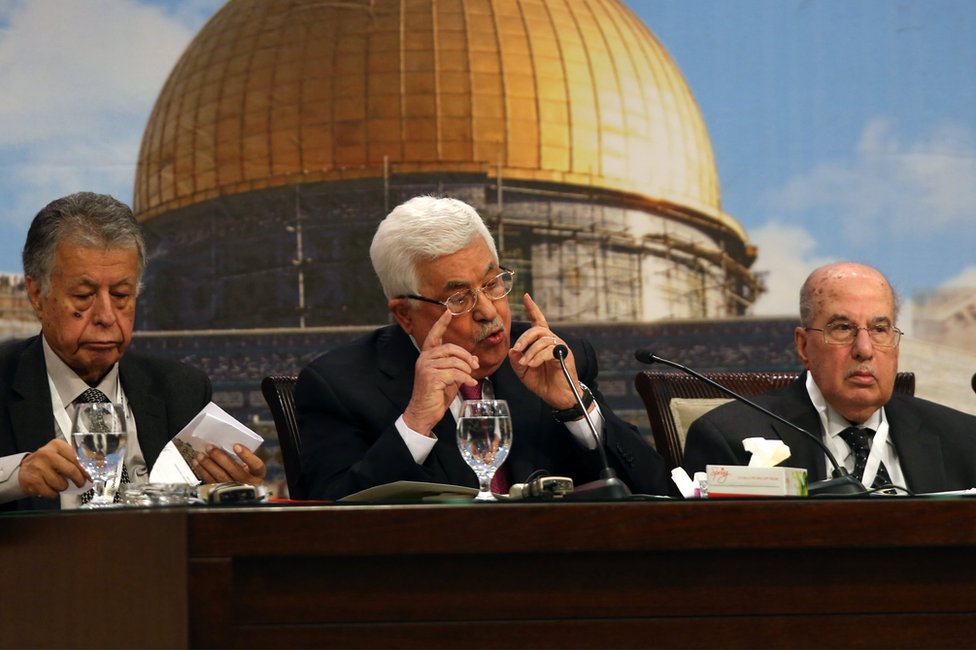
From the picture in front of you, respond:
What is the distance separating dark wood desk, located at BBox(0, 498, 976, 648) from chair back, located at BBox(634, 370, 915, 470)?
55.8 inches

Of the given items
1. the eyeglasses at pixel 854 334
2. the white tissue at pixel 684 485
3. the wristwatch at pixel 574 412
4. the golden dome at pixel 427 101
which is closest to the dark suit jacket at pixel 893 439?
the eyeglasses at pixel 854 334

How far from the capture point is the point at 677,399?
9.84 ft

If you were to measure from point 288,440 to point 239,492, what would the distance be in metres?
1.22

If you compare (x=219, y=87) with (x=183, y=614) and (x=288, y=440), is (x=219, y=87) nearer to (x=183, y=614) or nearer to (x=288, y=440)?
(x=288, y=440)

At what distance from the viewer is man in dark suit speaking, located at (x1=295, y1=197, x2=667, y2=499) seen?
2377mm

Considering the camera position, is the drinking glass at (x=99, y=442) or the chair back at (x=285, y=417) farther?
the chair back at (x=285, y=417)

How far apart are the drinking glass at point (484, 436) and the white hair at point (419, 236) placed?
63 cm

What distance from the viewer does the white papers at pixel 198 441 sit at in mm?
2119

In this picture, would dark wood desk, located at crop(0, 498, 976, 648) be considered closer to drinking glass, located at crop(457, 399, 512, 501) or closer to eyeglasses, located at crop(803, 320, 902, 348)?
drinking glass, located at crop(457, 399, 512, 501)

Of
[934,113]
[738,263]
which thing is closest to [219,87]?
[738,263]

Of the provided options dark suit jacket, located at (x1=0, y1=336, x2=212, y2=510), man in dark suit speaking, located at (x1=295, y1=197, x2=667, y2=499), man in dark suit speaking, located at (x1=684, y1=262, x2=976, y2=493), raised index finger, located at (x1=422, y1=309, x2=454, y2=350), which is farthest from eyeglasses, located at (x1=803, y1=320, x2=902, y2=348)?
dark suit jacket, located at (x1=0, y1=336, x2=212, y2=510)

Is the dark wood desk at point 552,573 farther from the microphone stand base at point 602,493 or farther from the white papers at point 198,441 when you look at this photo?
the white papers at point 198,441

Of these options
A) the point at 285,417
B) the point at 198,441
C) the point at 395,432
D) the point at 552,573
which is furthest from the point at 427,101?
the point at 552,573

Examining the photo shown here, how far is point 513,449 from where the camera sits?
2561 millimetres
